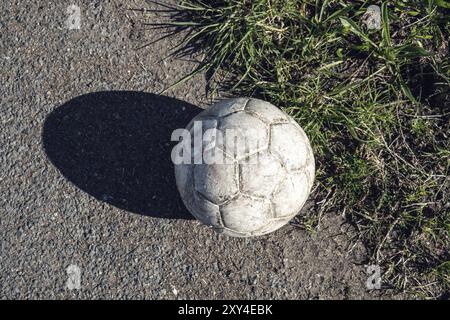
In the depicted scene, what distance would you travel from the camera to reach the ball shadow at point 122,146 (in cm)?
341

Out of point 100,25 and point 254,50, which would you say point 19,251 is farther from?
point 254,50

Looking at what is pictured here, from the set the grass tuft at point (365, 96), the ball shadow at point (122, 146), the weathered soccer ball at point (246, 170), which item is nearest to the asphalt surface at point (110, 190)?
the ball shadow at point (122, 146)

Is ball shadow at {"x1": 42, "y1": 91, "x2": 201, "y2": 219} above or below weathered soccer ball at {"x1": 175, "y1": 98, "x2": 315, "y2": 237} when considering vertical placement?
below

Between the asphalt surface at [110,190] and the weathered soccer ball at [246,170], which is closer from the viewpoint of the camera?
the weathered soccer ball at [246,170]

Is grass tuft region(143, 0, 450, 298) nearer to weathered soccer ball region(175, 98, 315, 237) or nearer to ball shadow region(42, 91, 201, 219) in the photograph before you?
ball shadow region(42, 91, 201, 219)

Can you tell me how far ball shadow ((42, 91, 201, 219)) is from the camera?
341 centimetres

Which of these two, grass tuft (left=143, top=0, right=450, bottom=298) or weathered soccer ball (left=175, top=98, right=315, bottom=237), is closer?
weathered soccer ball (left=175, top=98, right=315, bottom=237)

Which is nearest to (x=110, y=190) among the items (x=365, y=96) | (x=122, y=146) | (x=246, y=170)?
(x=122, y=146)

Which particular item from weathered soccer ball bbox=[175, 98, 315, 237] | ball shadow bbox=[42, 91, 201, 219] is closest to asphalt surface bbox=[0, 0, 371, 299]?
ball shadow bbox=[42, 91, 201, 219]

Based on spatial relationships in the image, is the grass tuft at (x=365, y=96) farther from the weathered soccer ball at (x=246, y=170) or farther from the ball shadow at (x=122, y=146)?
the weathered soccer ball at (x=246, y=170)

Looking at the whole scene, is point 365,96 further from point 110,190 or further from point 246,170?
point 110,190

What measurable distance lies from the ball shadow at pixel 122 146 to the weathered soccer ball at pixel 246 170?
569mm

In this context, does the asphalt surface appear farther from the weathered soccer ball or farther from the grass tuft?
the weathered soccer ball

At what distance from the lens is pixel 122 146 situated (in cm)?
345
